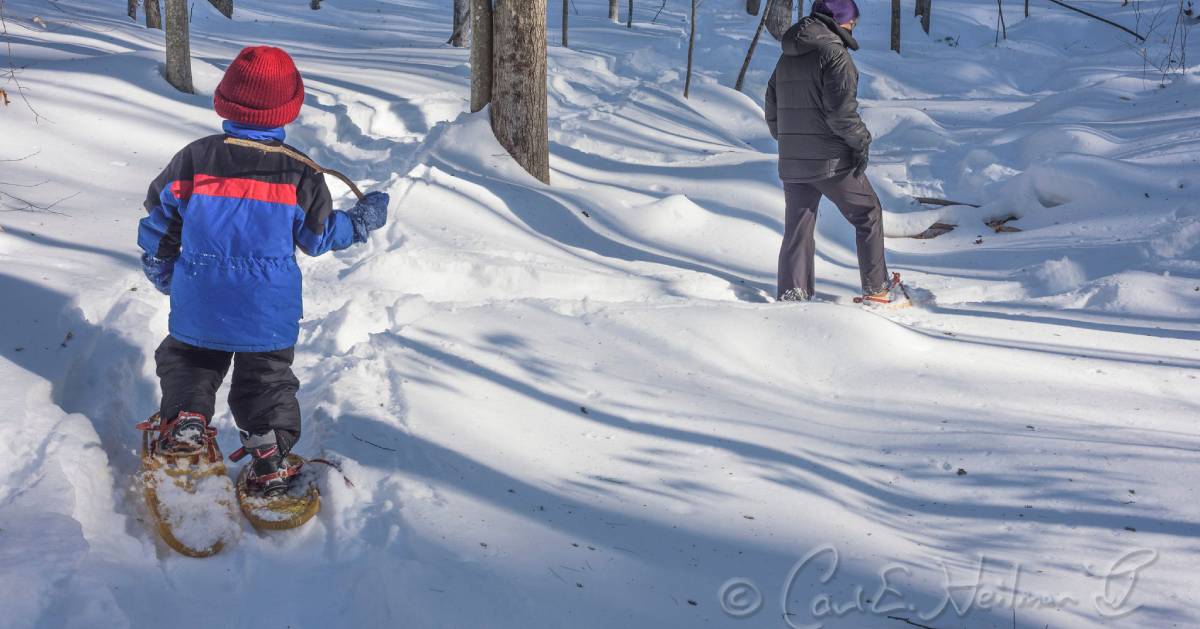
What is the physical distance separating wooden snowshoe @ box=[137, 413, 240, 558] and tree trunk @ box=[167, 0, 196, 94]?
292 inches

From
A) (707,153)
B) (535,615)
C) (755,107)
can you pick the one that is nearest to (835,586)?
(535,615)

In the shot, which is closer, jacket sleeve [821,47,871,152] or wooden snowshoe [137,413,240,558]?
wooden snowshoe [137,413,240,558]

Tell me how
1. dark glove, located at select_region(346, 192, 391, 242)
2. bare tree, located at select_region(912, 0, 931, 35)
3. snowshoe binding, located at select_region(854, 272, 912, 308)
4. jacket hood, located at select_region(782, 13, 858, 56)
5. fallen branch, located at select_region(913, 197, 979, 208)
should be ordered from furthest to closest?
bare tree, located at select_region(912, 0, 931, 35)
fallen branch, located at select_region(913, 197, 979, 208)
snowshoe binding, located at select_region(854, 272, 912, 308)
jacket hood, located at select_region(782, 13, 858, 56)
dark glove, located at select_region(346, 192, 391, 242)

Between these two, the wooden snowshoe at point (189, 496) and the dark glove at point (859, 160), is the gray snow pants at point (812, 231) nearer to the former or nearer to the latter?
the dark glove at point (859, 160)

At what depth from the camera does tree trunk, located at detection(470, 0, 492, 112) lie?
754 cm

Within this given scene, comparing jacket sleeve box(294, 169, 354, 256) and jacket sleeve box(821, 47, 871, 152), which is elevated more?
jacket sleeve box(821, 47, 871, 152)

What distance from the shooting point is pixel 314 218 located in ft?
10.4

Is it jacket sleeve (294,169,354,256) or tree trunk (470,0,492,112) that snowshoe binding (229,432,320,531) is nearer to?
jacket sleeve (294,169,354,256)

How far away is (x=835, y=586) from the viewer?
2773 mm

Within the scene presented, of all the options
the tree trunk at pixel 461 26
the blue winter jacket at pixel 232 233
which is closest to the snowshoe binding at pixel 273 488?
the blue winter jacket at pixel 232 233

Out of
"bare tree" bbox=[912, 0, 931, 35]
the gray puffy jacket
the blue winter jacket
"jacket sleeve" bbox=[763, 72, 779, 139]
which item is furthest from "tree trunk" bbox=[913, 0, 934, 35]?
the blue winter jacket

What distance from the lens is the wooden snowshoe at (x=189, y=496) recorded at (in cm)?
289

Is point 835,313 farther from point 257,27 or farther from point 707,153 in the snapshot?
point 257,27

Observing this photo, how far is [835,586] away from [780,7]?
1840 cm
